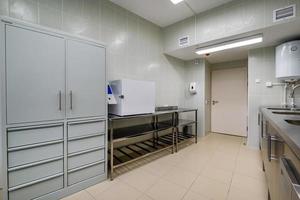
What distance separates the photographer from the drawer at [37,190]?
1.38m

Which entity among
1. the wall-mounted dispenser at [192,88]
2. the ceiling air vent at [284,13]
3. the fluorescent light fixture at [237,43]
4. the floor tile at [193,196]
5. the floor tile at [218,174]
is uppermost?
the ceiling air vent at [284,13]

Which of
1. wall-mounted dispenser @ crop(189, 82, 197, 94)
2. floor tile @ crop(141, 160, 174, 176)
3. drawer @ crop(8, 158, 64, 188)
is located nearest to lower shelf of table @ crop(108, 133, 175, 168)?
floor tile @ crop(141, 160, 174, 176)

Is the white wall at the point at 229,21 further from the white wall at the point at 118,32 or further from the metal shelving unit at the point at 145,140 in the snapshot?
the metal shelving unit at the point at 145,140

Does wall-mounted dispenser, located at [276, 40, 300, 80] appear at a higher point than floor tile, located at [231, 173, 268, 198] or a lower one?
higher

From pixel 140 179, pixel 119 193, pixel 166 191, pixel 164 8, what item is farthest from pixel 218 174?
pixel 164 8

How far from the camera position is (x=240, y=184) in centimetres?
189

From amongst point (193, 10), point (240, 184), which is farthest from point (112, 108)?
point (193, 10)

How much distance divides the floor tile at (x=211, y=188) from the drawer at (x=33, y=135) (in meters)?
1.71

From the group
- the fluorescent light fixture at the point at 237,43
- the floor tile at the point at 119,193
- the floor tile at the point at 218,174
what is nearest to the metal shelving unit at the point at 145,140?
the floor tile at the point at 119,193

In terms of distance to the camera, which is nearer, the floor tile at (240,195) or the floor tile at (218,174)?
the floor tile at (240,195)

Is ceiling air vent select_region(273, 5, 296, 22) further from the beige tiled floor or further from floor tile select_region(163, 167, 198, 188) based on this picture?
floor tile select_region(163, 167, 198, 188)

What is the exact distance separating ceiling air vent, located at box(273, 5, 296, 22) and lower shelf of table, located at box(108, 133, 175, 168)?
2654 mm

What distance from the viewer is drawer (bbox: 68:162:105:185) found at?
170 centimetres

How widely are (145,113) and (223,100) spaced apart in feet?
10.1
